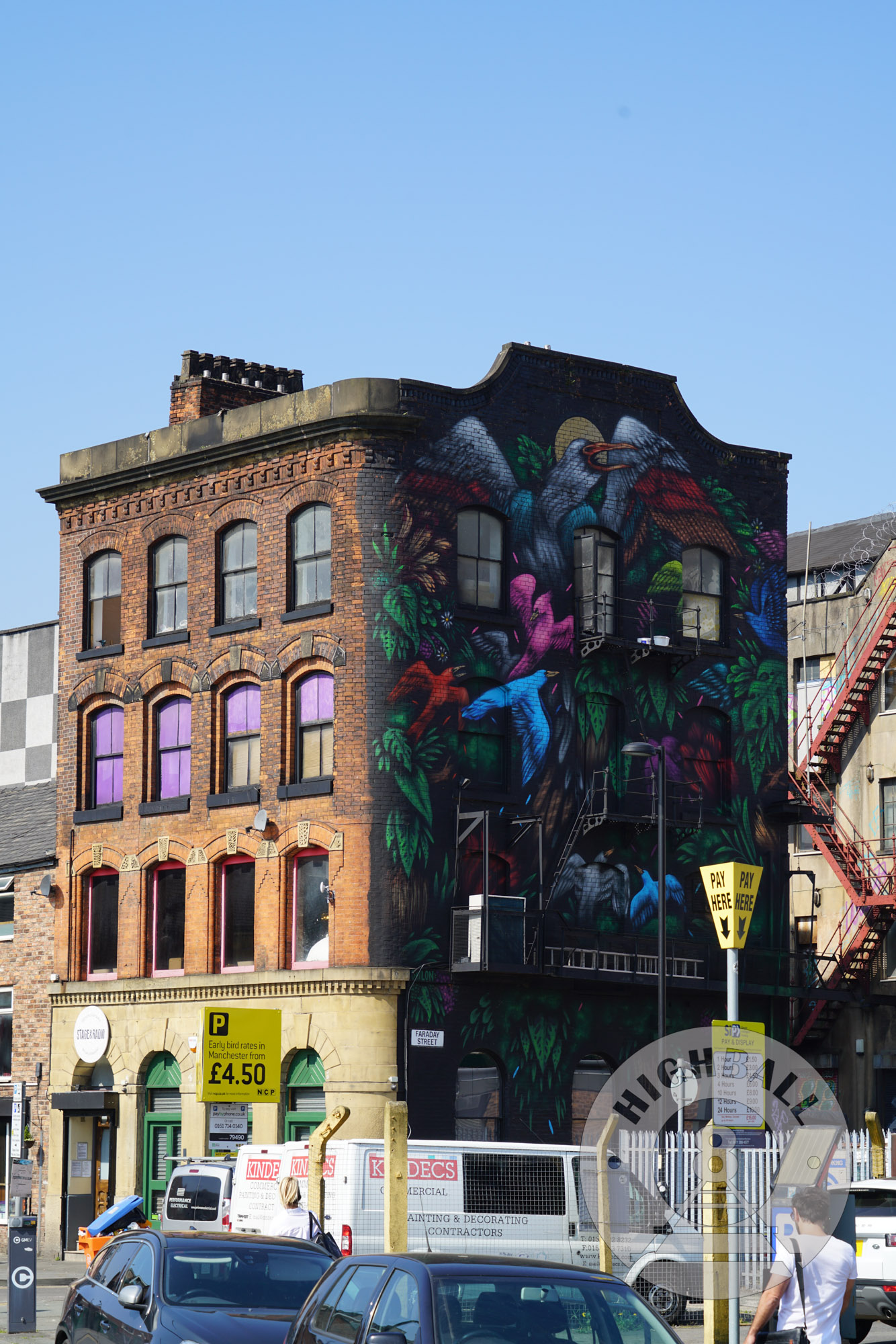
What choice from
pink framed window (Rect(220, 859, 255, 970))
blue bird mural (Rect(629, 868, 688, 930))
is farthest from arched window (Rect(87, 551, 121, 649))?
blue bird mural (Rect(629, 868, 688, 930))

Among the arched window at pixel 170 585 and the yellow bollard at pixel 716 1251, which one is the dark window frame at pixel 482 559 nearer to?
the arched window at pixel 170 585

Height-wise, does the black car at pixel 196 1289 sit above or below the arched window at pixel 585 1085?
above

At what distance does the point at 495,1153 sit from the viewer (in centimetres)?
2420

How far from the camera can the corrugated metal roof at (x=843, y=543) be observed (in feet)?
190

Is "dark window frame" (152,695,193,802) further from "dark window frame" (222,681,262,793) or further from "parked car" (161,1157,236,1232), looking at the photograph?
"parked car" (161,1157,236,1232)

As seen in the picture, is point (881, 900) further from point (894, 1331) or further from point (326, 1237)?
point (326, 1237)

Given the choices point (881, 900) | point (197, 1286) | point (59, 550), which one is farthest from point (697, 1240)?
point (59, 550)

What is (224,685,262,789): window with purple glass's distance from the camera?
3897 centimetres

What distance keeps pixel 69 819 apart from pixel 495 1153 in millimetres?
20009

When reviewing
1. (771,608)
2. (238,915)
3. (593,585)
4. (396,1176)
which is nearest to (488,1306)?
(396,1176)

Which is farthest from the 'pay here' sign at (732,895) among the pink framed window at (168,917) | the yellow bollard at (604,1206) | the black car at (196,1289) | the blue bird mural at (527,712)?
the pink framed window at (168,917)

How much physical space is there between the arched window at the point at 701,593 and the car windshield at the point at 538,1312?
100 ft

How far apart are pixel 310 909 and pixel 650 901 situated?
23.4ft

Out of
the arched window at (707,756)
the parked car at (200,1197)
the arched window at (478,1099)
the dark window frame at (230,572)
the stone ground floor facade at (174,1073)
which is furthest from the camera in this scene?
the arched window at (707,756)
